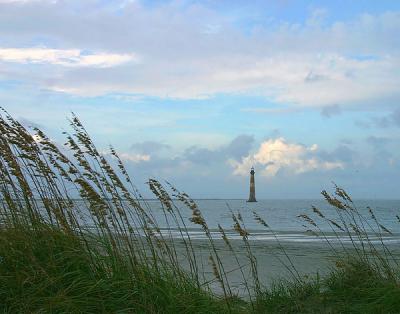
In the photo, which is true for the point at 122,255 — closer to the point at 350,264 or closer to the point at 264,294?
the point at 264,294

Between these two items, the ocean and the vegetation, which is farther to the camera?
the ocean

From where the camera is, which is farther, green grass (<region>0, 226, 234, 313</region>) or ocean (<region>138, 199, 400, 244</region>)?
ocean (<region>138, 199, 400, 244</region>)

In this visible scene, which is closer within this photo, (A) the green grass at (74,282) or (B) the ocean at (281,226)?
(A) the green grass at (74,282)

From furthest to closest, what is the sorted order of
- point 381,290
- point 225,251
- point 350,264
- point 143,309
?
point 225,251 < point 350,264 < point 381,290 < point 143,309

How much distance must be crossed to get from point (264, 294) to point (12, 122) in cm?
333

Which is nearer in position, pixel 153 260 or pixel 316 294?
pixel 153 260

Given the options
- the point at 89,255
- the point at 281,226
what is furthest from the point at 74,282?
the point at 281,226

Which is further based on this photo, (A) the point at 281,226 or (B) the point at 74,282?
(A) the point at 281,226

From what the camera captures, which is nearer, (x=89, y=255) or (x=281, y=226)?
(x=89, y=255)

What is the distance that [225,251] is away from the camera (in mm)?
14930

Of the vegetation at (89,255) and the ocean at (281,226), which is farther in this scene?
the ocean at (281,226)

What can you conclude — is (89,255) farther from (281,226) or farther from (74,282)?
(281,226)

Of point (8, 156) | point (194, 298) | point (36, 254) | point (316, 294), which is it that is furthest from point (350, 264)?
point (8, 156)

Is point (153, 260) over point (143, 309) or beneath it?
over
